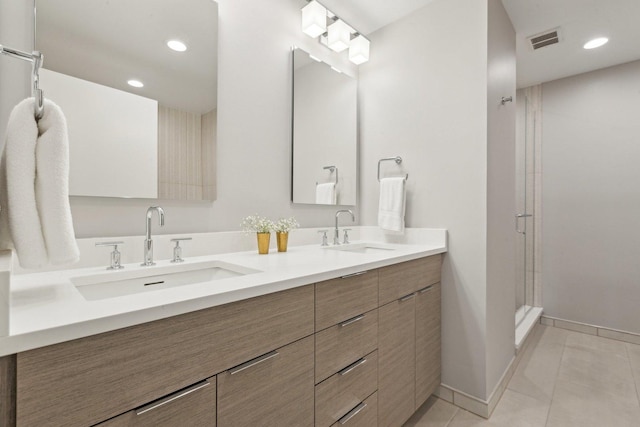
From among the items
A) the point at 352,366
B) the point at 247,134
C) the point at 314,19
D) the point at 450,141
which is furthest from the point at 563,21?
the point at 352,366

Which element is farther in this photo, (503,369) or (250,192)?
(503,369)

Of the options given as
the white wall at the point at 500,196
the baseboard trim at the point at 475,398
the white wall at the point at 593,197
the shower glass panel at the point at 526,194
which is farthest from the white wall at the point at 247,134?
the white wall at the point at 593,197

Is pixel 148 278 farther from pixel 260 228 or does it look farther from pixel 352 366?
pixel 352 366

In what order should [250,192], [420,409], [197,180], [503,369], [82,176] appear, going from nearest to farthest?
[82,176]
[197,180]
[250,192]
[420,409]
[503,369]

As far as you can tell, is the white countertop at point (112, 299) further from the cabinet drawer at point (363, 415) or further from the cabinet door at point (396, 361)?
the cabinet drawer at point (363, 415)

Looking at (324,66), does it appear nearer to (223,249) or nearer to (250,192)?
(250,192)

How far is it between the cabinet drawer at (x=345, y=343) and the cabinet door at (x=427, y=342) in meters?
0.43

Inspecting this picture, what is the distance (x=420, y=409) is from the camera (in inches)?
66.9

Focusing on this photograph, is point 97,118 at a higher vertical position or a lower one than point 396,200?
higher

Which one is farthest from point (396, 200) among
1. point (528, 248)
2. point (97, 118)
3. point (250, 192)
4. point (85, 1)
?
point (528, 248)

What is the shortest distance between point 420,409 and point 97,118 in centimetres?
208

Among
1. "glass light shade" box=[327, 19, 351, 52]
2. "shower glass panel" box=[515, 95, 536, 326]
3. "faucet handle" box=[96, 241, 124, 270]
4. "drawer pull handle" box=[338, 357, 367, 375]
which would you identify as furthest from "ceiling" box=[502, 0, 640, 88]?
"faucet handle" box=[96, 241, 124, 270]

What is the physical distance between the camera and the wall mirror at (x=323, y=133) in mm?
1821

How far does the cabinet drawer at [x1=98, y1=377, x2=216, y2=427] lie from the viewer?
0.62m
